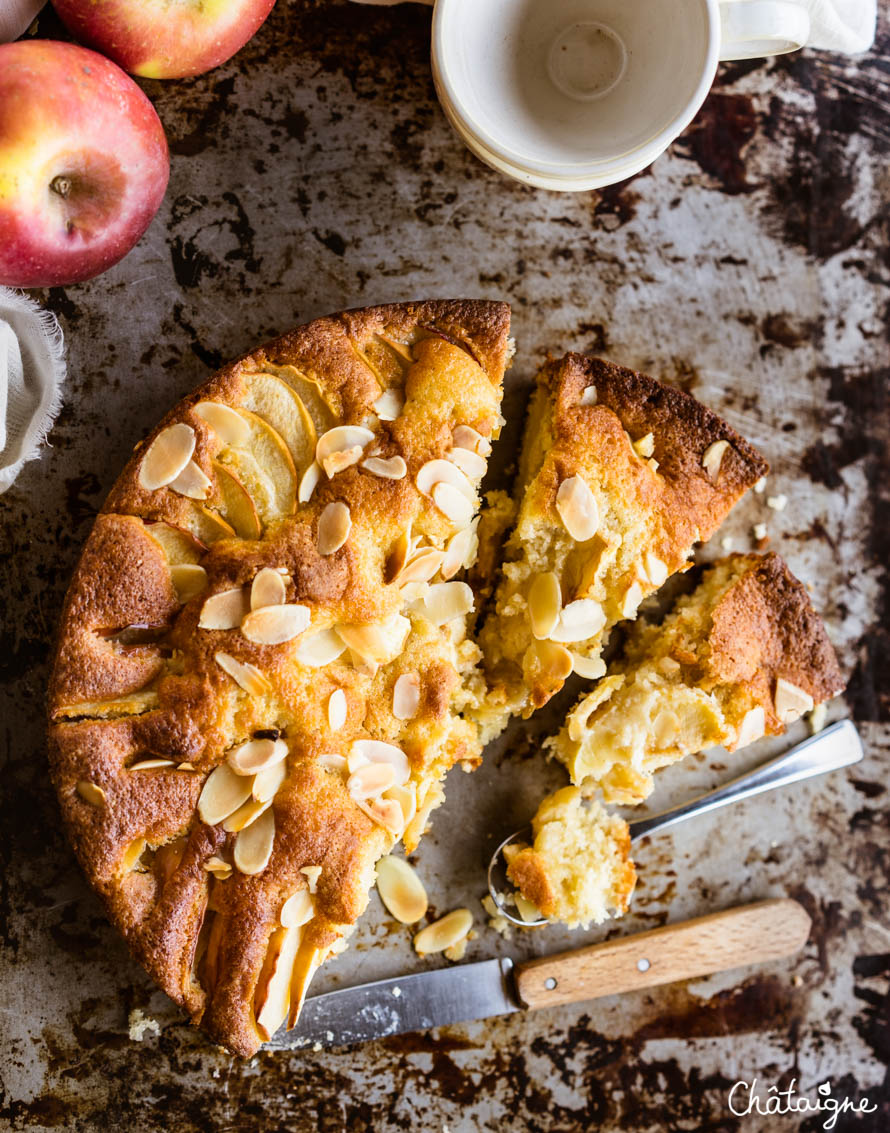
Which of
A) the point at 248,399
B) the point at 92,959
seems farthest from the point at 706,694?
the point at 92,959

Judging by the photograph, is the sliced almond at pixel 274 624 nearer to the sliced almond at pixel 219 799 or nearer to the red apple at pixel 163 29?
the sliced almond at pixel 219 799

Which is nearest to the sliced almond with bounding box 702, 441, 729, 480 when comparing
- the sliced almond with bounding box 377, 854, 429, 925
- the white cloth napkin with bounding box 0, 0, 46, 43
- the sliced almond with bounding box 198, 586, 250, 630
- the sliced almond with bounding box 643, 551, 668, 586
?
the sliced almond with bounding box 643, 551, 668, 586

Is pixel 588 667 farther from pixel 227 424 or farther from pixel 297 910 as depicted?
pixel 227 424

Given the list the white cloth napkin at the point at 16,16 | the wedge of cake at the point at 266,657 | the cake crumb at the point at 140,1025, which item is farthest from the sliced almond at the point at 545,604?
the white cloth napkin at the point at 16,16

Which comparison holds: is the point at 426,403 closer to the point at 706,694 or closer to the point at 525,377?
the point at 525,377

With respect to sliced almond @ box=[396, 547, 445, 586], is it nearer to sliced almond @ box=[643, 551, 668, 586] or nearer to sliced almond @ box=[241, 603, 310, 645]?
sliced almond @ box=[241, 603, 310, 645]

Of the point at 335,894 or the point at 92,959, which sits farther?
the point at 92,959

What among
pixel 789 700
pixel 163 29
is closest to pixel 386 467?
pixel 163 29
